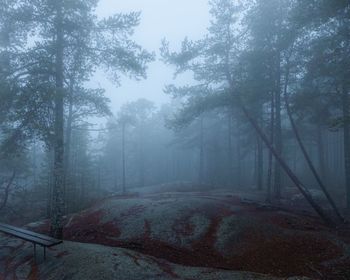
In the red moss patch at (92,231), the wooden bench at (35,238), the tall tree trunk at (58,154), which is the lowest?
the red moss patch at (92,231)

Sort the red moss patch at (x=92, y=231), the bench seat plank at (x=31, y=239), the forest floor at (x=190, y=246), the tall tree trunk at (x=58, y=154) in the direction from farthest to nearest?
1. the red moss patch at (x=92, y=231)
2. the tall tree trunk at (x=58, y=154)
3. the bench seat plank at (x=31, y=239)
4. the forest floor at (x=190, y=246)

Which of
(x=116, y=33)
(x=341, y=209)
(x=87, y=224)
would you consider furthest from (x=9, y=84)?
(x=341, y=209)

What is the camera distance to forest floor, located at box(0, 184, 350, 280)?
31.0 feet

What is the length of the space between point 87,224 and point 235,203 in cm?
815

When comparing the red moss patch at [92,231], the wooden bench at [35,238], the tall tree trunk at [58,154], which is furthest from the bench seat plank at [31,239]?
the red moss patch at [92,231]

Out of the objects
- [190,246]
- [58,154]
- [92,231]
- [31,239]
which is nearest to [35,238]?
[31,239]

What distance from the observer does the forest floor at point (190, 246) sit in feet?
31.0

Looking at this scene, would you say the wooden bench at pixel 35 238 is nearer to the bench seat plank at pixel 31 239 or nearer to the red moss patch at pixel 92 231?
the bench seat plank at pixel 31 239

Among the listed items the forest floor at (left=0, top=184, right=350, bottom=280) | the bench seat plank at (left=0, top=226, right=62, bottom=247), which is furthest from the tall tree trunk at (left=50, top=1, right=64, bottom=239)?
the bench seat plank at (left=0, top=226, right=62, bottom=247)

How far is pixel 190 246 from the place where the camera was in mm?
11977

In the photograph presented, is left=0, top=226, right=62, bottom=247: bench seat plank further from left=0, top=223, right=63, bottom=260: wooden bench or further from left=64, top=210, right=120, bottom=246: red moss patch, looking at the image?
left=64, top=210, right=120, bottom=246: red moss patch

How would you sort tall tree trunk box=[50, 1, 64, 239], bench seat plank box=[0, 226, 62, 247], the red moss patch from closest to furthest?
bench seat plank box=[0, 226, 62, 247] → tall tree trunk box=[50, 1, 64, 239] → the red moss patch

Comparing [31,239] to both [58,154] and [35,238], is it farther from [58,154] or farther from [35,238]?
[58,154]

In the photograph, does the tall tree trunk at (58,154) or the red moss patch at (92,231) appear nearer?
the tall tree trunk at (58,154)
